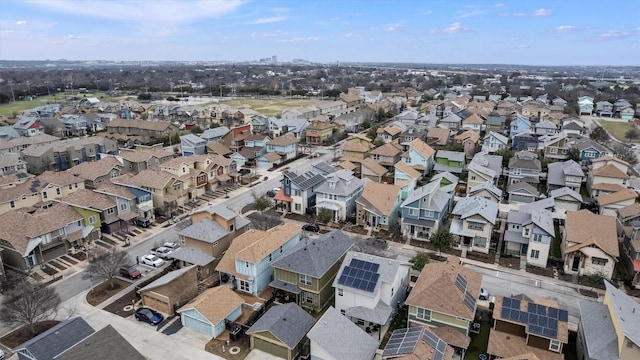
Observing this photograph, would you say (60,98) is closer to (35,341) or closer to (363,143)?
(363,143)

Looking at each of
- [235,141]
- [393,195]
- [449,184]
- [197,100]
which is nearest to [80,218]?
[393,195]

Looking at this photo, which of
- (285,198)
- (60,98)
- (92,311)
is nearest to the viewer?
(92,311)

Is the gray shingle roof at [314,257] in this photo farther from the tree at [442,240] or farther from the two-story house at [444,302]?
the tree at [442,240]

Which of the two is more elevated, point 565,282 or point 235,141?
point 235,141

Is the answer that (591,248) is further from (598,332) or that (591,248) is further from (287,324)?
(287,324)

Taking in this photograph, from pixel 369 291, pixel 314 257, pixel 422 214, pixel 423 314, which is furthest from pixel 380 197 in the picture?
pixel 423 314

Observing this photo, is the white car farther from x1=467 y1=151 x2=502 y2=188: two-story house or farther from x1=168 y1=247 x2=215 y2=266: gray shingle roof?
x1=467 y1=151 x2=502 y2=188: two-story house
